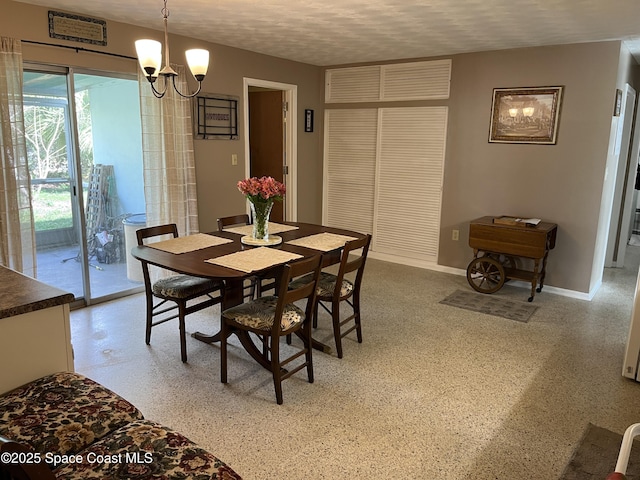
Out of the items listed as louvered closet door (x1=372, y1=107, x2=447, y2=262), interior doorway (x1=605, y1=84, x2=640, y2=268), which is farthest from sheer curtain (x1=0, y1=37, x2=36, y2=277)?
interior doorway (x1=605, y1=84, x2=640, y2=268)

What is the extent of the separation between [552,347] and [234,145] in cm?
342

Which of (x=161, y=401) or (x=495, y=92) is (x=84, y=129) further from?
(x=495, y=92)

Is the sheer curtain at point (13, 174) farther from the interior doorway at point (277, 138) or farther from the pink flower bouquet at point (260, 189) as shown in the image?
the interior doorway at point (277, 138)

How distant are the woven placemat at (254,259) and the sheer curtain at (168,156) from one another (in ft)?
5.11

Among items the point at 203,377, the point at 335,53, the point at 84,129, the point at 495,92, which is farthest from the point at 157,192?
the point at 495,92

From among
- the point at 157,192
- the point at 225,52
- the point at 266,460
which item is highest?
the point at 225,52

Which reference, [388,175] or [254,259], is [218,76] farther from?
[254,259]

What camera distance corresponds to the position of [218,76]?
450 centimetres

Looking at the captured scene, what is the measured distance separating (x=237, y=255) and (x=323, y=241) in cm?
68

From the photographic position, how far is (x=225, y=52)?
453 centimetres

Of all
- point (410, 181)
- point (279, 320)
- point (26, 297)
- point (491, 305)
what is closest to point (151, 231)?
point (279, 320)

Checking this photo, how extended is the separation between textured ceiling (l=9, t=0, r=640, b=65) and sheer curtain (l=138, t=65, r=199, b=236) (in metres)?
0.59

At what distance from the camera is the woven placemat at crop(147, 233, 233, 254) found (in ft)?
9.73

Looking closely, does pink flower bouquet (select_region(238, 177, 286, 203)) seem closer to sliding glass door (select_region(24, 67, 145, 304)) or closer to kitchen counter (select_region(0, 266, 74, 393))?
kitchen counter (select_region(0, 266, 74, 393))
